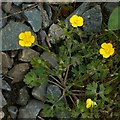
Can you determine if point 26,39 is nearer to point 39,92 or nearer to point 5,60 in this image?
point 5,60

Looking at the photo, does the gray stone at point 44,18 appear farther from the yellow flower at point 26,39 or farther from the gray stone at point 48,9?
the yellow flower at point 26,39

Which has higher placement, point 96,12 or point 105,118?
point 96,12

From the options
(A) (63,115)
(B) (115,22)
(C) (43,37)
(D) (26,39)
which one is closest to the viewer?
(B) (115,22)

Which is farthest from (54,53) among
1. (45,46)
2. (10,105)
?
(10,105)

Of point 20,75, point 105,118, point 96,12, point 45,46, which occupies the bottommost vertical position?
point 105,118

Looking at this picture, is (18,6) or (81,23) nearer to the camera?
(81,23)

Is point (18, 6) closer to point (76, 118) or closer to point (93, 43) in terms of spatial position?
point (93, 43)

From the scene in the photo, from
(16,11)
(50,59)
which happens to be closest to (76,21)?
(50,59)
